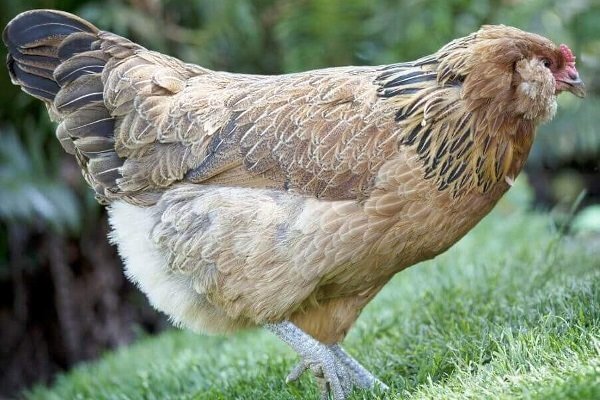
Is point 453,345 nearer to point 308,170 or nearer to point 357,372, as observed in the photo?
point 357,372

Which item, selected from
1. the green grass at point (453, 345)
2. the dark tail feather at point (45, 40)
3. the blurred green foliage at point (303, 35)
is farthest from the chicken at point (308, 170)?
the blurred green foliage at point (303, 35)

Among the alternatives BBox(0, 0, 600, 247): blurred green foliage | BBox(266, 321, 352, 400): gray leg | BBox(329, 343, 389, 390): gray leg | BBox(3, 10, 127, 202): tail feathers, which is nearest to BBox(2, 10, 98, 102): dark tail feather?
BBox(3, 10, 127, 202): tail feathers

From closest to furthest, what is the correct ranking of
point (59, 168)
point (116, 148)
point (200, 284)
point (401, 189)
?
point (401, 189)
point (200, 284)
point (116, 148)
point (59, 168)

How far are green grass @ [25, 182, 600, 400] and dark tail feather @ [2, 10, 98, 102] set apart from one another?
2047mm

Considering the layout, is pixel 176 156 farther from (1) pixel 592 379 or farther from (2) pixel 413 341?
(1) pixel 592 379

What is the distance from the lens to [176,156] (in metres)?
4.91

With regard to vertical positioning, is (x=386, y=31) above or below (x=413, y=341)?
above

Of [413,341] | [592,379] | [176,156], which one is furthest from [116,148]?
[592,379]

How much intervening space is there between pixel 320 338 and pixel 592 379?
1.77 meters

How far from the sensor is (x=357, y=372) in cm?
482

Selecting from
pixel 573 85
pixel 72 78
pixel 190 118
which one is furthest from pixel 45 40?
pixel 573 85

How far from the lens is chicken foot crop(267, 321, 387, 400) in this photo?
4.47 m

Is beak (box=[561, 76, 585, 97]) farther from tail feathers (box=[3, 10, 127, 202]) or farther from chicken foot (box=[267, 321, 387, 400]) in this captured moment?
tail feathers (box=[3, 10, 127, 202])

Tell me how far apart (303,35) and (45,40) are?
174 inches
